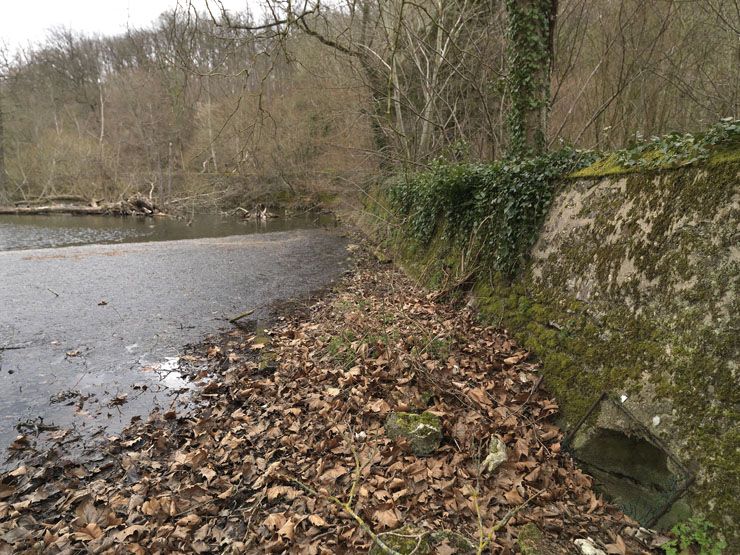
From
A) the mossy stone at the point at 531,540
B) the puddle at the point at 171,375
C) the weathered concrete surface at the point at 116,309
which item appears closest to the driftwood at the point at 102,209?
the weathered concrete surface at the point at 116,309

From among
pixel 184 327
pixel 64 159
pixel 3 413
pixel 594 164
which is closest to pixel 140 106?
pixel 64 159

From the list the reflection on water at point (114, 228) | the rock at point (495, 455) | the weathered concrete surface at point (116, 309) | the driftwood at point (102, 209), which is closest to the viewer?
the rock at point (495, 455)

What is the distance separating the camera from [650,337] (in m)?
3.64

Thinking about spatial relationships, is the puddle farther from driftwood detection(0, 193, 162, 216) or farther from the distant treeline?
driftwood detection(0, 193, 162, 216)

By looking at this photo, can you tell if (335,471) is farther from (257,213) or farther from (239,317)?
(257,213)

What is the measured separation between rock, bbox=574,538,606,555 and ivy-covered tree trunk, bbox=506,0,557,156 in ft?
18.9

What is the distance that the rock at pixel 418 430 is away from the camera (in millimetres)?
3871

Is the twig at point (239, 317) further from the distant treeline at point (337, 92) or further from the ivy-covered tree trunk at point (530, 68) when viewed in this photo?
the ivy-covered tree trunk at point (530, 68)

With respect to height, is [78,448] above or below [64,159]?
below

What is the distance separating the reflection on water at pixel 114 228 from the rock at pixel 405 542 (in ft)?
69.8

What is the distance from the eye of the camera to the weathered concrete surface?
228 inches

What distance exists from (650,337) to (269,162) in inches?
1263

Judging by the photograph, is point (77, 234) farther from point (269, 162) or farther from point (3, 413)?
point (3, 413)

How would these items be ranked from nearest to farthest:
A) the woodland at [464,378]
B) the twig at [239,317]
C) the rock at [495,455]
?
the woodland at [464,378] < the rock at [495,455] < the twig at [239,317]
